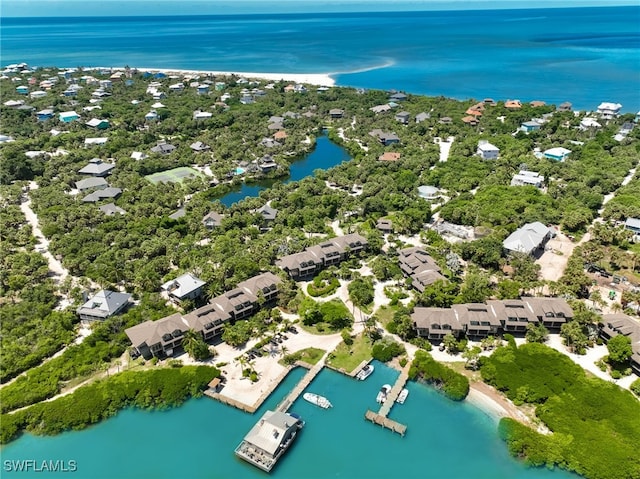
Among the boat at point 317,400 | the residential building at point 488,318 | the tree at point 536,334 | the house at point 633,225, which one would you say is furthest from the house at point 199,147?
the house at point 633,225

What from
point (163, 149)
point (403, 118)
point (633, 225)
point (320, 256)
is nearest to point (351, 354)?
point (320, 256)

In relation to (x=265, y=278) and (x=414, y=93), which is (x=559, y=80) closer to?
(x=414, y=93)

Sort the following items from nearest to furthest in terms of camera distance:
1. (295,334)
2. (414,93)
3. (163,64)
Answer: (295,334) → (414,93) → (163,64)

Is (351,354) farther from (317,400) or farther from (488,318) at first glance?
(488,318)

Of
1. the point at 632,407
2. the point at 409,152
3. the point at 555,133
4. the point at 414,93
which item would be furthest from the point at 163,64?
the point at 632,407

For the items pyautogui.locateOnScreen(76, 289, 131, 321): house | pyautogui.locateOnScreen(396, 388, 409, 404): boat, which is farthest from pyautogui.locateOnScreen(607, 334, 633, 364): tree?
pyautogui.locateOnScreen(76, 289, 131, 321): house

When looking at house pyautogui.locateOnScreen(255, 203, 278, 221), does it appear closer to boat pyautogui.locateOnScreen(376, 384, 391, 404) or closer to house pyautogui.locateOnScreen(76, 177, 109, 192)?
house pyautogui.locateOnScreen(76, 177, 109, 192)
